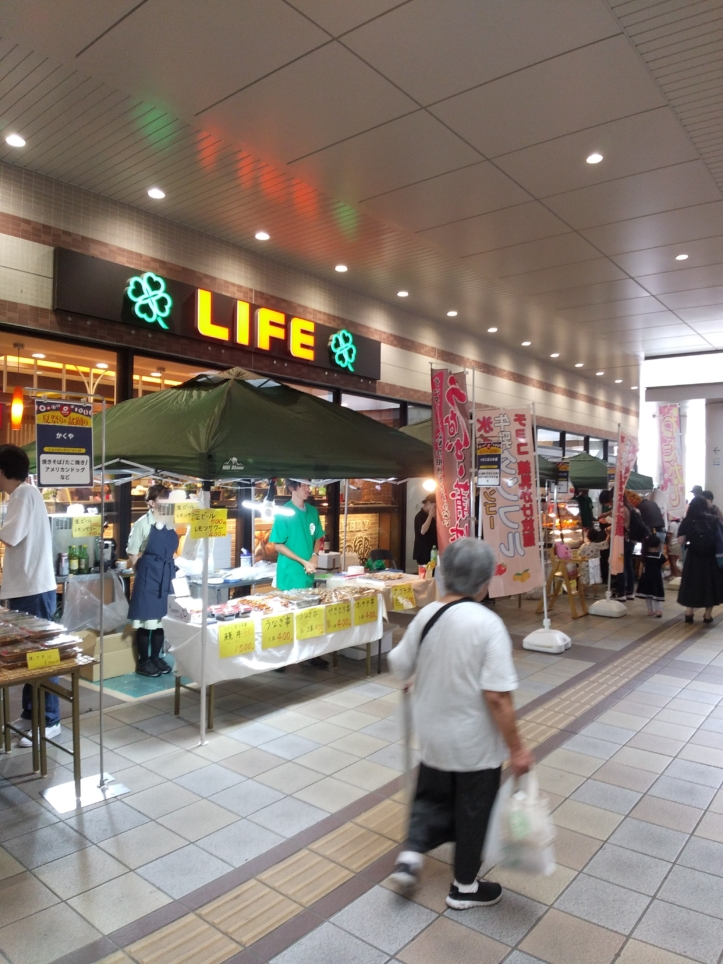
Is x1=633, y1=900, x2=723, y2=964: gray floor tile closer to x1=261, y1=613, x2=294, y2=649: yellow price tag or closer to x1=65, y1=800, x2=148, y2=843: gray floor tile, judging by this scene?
x1=65, y1=800, x2=148, y2=843: gray floor tile

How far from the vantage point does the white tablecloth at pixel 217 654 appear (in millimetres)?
4859

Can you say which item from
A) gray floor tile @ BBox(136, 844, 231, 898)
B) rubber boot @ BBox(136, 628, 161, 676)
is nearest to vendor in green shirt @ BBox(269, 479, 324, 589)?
rubber boot @ BBox(136, 628, 161, 676)

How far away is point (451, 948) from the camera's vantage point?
267cm

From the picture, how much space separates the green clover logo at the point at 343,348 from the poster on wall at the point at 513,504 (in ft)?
11.2

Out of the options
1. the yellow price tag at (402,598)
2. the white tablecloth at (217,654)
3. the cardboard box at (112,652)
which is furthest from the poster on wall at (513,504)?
the cardboard box at (112,652)

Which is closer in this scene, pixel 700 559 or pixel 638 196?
pixel 638 196

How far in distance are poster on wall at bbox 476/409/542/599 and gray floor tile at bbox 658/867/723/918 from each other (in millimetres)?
3688

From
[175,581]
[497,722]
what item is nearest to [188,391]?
[175,581]

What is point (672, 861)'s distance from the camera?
3346 mm

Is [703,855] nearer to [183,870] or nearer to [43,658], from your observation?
[183,870]

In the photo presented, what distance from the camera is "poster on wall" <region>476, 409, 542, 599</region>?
6.89 metres

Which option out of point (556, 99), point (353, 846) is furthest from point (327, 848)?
point (556, 99)

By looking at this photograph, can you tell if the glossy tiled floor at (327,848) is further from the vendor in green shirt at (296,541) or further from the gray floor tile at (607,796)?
the vendor in green shirt at (296,541)

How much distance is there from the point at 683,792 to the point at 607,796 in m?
0.54
